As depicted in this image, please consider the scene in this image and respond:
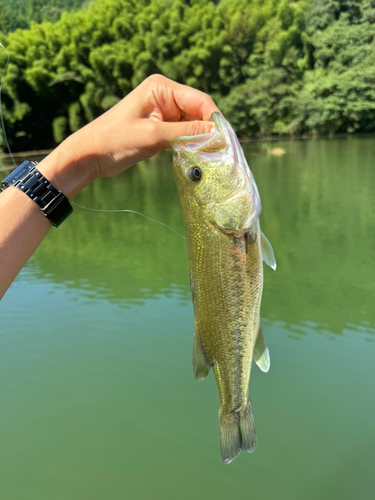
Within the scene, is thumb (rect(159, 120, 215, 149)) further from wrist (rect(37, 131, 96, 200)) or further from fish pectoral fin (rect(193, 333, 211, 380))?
fish pectoral fin (rect(193, 333, 211, 380))

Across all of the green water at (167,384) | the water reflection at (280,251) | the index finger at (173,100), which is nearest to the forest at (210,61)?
the water reflection at (280,251)

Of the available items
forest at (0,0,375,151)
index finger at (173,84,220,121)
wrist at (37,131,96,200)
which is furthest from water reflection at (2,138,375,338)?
forest at (0,0,375,151)

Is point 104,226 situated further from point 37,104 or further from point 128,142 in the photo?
point 37,104

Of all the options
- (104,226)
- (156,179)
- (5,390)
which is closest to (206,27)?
(156,179)

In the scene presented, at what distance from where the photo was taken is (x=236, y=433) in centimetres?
185

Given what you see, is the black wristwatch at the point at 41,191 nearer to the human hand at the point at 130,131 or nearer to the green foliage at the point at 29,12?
the human hand at the point at 130,131

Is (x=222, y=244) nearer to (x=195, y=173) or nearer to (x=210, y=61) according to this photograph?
(x=195, y=173)

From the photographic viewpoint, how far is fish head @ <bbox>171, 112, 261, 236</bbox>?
175 centimetres

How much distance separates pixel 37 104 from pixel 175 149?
4505 cm

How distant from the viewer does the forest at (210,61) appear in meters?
39.8

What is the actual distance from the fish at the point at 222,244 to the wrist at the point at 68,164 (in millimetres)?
428

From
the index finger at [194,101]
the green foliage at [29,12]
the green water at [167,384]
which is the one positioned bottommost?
the green water at [167,384]

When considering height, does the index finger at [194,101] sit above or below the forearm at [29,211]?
above

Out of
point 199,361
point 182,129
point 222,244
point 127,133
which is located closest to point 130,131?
point 127,133
